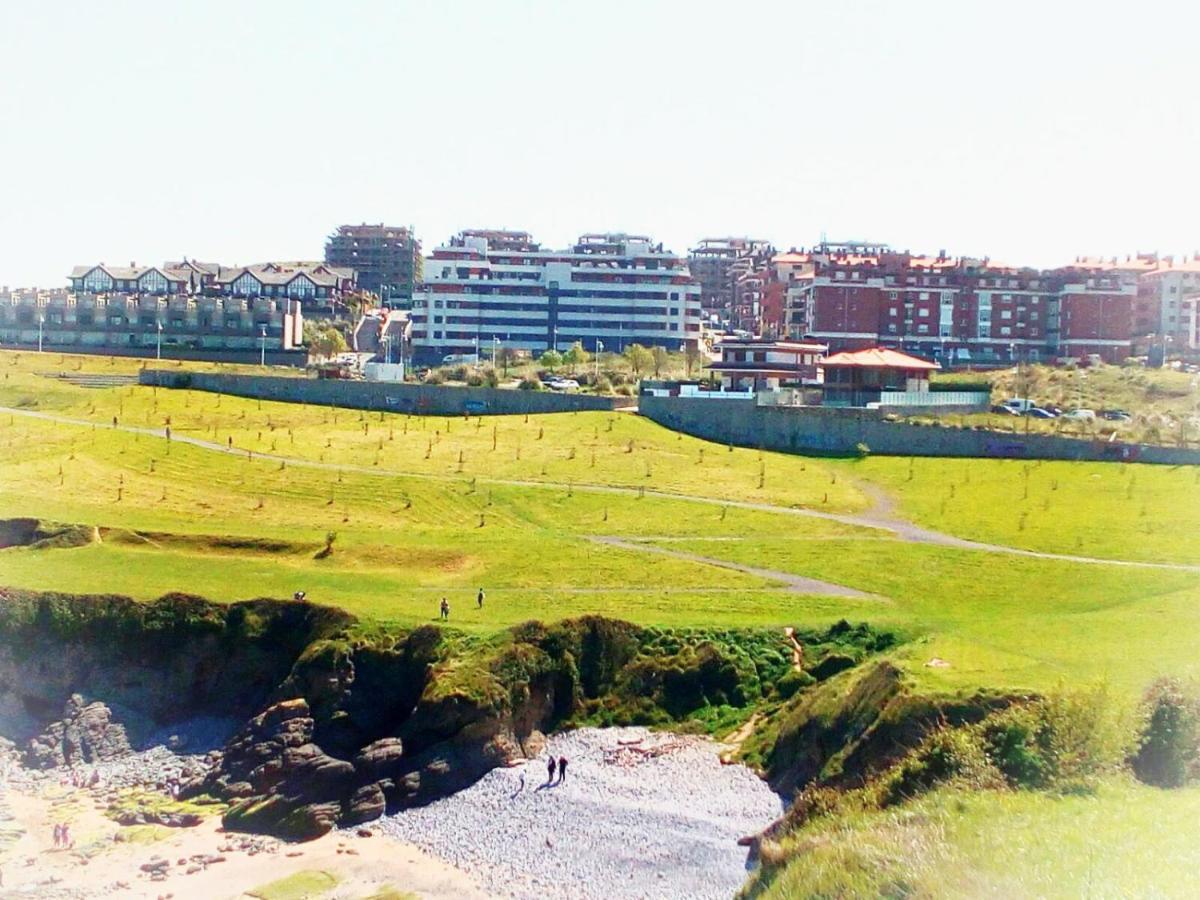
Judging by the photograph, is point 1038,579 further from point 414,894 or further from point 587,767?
point 414,894

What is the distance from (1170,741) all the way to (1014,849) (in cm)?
586

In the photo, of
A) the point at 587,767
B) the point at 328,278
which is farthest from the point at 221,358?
the point at 587,767

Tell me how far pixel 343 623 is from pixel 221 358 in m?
70.2

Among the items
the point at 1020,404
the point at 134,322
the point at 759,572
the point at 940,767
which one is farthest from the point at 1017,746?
the point at 134,322

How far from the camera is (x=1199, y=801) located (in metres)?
21.1

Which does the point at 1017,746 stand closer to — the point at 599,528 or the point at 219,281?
the point at 599,528

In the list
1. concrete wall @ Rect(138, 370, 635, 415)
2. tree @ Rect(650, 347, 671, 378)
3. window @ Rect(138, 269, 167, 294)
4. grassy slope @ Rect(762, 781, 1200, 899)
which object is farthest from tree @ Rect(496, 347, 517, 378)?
grassy slope @ Rect(762, 781, 1200, 899)

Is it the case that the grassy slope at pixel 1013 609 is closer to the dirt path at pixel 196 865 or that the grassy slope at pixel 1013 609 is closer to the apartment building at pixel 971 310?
the dirt path at pixel 196 865

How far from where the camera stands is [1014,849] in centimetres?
1941

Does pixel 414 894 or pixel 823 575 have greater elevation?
pixel 823 575

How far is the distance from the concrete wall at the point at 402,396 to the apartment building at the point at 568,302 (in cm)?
3959

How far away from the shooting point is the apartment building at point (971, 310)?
102000 mm

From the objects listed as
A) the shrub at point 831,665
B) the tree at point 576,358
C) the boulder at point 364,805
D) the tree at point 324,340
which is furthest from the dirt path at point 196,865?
the tree at point 324,340

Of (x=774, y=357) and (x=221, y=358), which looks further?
(x=221, y=358)
